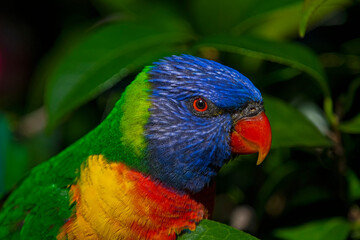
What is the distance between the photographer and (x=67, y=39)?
268 centimetres

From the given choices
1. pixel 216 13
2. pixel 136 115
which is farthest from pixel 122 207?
pixel 216 13

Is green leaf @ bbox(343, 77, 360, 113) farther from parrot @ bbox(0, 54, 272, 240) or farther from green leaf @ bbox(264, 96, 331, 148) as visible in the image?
parrot @ bbox(0, 54, 272, 240)

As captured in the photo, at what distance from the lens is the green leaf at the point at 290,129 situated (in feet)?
4.63

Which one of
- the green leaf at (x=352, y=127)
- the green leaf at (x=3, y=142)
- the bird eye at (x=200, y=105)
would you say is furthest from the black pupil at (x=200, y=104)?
the green leaf at (x=3, y=142)

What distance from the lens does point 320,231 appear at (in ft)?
5.00

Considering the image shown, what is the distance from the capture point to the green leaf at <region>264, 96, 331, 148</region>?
1.41 metres

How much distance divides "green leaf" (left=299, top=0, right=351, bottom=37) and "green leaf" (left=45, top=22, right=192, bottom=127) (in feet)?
1.84

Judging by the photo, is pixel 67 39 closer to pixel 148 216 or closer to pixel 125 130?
pixel 125 130

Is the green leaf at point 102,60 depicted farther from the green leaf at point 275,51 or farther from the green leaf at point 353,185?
the green leaf at point 353,185

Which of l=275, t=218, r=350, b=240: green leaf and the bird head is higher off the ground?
the bird head

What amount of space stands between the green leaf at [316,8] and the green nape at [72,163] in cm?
57

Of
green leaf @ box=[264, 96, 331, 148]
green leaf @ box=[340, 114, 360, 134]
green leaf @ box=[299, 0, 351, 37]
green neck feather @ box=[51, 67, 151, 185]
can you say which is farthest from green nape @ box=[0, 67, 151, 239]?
green leaf @ box=[340, 114, 360, 134]

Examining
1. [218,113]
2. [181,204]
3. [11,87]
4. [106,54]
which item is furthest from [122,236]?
[11,87]

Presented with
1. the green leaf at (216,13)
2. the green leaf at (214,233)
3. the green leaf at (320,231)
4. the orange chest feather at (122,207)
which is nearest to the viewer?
the green leaf at (214,233)
